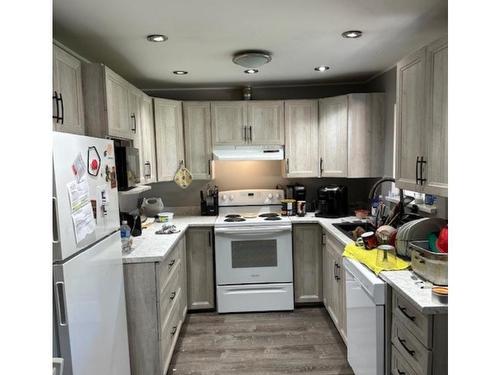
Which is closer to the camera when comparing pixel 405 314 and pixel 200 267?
pixel 405 314

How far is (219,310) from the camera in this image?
3.30 meters

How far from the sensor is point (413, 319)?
5.06 ft

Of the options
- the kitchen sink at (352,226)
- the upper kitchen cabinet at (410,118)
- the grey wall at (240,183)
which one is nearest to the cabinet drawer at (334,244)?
the kitchen sink at (352,226)

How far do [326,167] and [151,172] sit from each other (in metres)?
1.74

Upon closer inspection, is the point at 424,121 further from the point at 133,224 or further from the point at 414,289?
the point at 133,224

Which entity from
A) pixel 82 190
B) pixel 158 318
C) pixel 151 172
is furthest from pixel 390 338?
pixel 151 172

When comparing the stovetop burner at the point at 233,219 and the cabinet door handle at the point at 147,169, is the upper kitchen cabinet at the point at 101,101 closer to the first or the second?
the cabinet door handle at the point at 147,169

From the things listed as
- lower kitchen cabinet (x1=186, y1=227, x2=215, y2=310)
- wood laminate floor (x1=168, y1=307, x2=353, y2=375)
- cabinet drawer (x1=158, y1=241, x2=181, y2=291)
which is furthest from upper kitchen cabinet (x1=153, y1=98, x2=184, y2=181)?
wood laminate floor (x1=168, y1=307, x2=353, y2=375)

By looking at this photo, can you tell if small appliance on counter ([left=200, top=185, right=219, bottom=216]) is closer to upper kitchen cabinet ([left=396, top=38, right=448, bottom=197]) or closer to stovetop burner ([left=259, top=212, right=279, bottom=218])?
stovetop burner ([left=259, top=212, right=279, bottom=218])

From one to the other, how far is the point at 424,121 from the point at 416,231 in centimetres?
61

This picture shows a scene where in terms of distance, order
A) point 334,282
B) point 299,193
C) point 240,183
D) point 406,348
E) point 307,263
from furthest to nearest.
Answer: point 240,183
point 299,193
point 307,263
point 334,282
point 406,348

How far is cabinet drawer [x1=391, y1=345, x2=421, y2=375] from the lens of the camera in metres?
1.57

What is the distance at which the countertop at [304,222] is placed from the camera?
4.64 ft

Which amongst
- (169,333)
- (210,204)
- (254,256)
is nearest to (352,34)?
(254,256)
